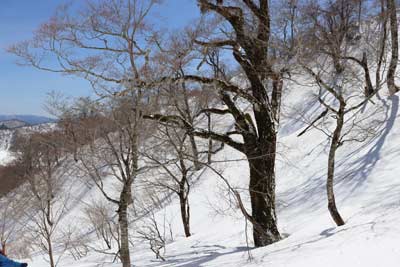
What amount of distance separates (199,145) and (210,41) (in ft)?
45.3

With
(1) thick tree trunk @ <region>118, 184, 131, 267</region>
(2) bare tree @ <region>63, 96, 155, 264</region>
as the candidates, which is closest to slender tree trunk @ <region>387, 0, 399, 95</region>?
(2) bare tree @ <region>63, 96, 155, 264</region>

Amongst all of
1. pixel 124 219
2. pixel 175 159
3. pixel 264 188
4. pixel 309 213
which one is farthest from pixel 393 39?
pixel 124 219

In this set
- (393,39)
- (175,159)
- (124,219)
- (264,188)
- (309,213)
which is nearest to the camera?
(175,159)

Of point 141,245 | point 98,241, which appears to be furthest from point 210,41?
point 98,241

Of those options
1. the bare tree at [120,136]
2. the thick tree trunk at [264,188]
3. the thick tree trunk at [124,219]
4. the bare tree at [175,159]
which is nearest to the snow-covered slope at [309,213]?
the thick tree trunk at [264,188]

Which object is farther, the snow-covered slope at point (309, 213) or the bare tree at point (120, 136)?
the bare tree at point (120, 136)

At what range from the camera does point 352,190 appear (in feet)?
28.3

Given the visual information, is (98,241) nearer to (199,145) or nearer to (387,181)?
(199,145)

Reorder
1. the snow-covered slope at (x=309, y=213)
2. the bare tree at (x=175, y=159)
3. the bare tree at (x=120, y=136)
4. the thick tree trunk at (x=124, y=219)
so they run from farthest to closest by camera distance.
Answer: the bare tree at (x=175, y=159) < the thick tree trunk at (x=124, y=219) < the bare tree at (x=120, y=136) < the snow-covered slope at (x=309, y=213)

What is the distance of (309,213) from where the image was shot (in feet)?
28.8

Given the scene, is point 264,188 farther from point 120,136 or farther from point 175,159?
point 120,136

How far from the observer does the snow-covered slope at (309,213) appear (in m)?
4.20

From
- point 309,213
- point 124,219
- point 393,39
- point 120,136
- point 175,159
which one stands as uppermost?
point 393,39

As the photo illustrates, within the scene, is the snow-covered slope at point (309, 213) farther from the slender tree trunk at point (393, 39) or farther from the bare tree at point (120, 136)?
the bare tree at point (120, 136)
